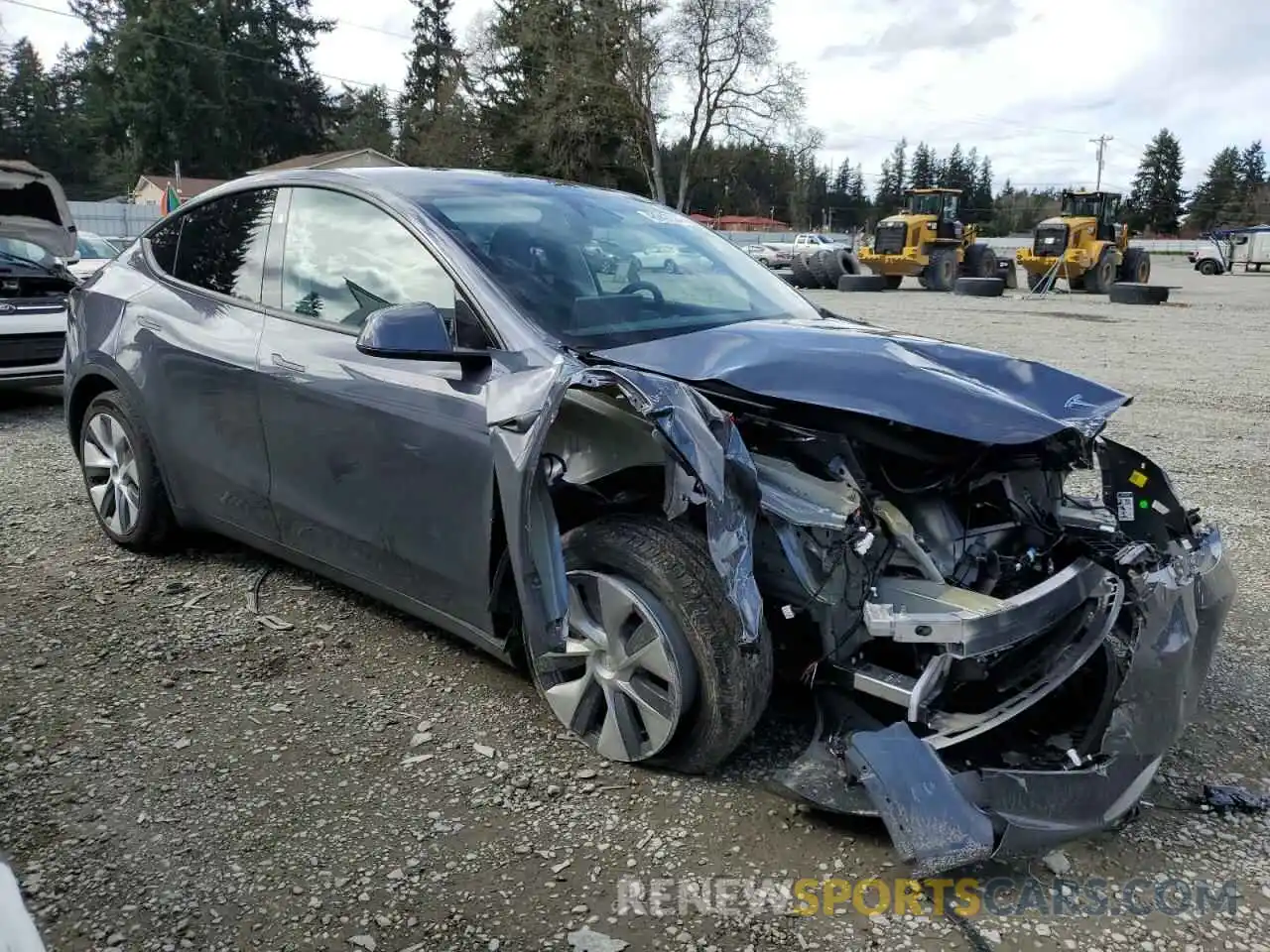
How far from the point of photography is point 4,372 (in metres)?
7.79

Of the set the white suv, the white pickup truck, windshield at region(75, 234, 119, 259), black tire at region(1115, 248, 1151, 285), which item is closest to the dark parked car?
the white suv

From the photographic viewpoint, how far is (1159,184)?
94062 mm

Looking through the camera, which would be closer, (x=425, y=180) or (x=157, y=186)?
(x=425, y=180)

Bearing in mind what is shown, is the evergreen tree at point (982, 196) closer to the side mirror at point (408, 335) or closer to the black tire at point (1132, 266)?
the black tire at point (1132, 266)

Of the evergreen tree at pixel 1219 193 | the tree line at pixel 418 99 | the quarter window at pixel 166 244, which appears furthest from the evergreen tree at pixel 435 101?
the evergreen tree at pixel 1219 193

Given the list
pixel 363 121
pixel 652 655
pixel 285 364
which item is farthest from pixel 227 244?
pixel 363 121

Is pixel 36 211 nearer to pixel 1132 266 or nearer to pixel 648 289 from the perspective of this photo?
pixel 648 289

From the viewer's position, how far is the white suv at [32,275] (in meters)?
7.83

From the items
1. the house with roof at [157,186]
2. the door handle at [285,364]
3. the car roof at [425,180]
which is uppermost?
the house with roof at [157,186]

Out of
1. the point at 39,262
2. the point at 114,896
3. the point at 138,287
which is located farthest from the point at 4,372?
the point at 114,896

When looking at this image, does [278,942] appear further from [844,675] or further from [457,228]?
[457,228]

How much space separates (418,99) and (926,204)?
50932 millimetres

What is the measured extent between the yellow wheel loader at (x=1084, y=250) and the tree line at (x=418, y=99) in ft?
78.3

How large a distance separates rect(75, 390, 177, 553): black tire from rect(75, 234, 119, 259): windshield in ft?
36.1
